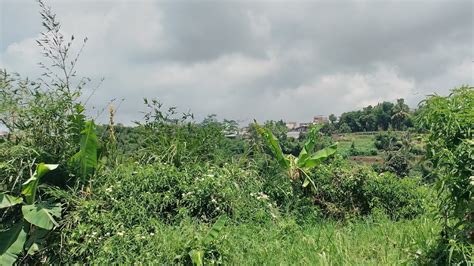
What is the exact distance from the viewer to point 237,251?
4383mm

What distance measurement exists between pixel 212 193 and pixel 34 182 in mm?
1911

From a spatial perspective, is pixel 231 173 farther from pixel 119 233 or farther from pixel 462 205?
pixel 462 205

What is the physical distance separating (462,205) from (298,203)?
301 centimetres

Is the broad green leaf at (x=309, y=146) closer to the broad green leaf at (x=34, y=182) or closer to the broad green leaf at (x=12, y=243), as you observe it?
the broad green leaf at (x=34, y=182)

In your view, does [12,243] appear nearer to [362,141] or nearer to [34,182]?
[34,182]

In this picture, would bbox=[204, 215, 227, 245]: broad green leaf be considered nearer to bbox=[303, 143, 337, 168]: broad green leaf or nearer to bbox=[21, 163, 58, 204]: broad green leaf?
bbox=[21, 163, 58, 204]: broad green leaf

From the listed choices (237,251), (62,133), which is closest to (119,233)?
(237,251)

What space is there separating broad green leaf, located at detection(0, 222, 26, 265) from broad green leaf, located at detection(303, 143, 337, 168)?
11.8ft

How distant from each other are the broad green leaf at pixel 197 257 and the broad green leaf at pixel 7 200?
80.5 inches

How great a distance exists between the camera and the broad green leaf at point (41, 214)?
468cm

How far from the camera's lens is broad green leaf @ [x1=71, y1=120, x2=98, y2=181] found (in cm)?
533

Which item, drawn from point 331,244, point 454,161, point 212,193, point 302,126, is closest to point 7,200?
point 212,193

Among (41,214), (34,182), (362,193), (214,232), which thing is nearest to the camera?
(214,232)

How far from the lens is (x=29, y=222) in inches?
189
